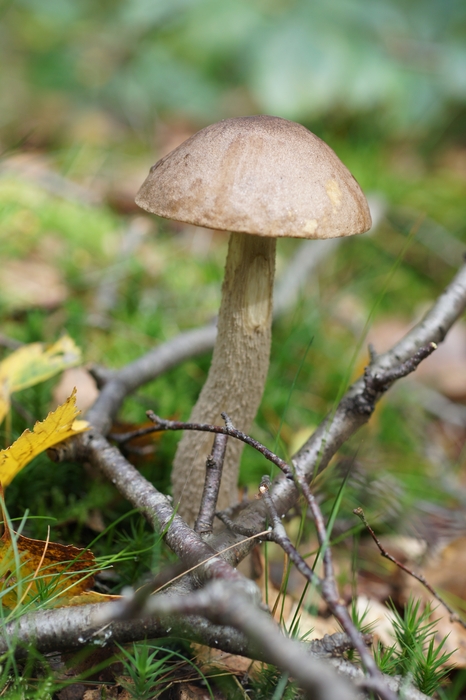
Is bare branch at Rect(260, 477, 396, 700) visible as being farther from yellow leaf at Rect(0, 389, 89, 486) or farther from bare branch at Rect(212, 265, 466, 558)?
yellow leaf at Rect(0, 389, 89, 486)

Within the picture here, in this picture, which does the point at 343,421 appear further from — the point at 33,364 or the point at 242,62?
the point at 242,62

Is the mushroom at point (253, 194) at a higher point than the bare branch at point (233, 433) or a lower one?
higher

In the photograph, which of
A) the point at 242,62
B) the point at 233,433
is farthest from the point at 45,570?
the point at 242,62

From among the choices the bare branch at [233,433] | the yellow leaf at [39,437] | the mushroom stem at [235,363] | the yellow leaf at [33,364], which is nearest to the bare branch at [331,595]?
the bare branch at [233,433]

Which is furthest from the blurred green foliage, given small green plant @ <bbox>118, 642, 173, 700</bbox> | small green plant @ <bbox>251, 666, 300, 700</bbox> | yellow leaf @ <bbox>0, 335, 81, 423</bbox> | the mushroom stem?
small green plant @ <bbox>251, 666, 300, 700</bbox>

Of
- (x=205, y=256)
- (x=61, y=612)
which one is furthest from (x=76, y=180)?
(x=61, y=612)

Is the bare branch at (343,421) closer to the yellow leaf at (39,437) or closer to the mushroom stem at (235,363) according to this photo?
the mushroom stem at (235,363)
